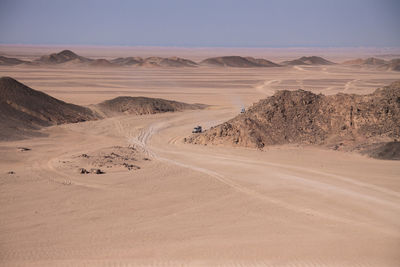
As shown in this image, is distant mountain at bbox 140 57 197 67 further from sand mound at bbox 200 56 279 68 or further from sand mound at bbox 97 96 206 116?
sand mound at bbox 97 96 206 116

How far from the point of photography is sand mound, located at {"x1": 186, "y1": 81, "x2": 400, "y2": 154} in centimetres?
2573

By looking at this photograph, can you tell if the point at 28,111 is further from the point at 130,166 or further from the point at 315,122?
the point at 315,122

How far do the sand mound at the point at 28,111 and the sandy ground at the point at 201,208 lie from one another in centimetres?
462

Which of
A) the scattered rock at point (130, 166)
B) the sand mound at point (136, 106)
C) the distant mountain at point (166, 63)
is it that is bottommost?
the scattered rock at point (130, 166)

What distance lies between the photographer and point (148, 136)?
30.1 m

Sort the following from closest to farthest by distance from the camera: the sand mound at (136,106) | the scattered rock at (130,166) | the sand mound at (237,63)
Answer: the scattered rock at (130,166) < the sand mound at (136,106) < the sand mound at (237,63)

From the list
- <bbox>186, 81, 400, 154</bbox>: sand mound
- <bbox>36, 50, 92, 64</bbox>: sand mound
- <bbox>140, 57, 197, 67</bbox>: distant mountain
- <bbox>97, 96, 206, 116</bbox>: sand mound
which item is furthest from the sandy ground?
<bbox>36, 50, 92, 64</bbox>: sand mound

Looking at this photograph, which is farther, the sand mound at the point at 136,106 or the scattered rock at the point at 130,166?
the sand mound at the point at 136,106

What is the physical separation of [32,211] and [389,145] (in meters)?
17.2

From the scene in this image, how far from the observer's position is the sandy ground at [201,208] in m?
11.3

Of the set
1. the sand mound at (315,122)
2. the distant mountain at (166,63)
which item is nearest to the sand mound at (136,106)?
the sand mound at (315,122)

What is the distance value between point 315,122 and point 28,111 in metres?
21.1

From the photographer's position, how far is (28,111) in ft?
113

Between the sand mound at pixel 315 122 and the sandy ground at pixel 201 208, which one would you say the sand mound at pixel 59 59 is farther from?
the sand mound at pixel 315 122
